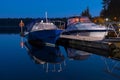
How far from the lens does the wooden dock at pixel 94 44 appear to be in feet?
98.3

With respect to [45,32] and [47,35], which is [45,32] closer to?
[45,32]

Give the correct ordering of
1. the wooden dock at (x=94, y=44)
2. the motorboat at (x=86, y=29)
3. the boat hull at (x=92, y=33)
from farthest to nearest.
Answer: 1. the motorboat at (x=86, y=29)
2. the boat hull at (x=92, y=33)
3. the wooden dock at (x=94, y=44)

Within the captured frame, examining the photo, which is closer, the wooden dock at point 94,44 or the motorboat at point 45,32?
the wooden dock at point 94,44

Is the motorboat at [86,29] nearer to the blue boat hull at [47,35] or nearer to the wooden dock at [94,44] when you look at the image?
the wooden dock at [94,44]

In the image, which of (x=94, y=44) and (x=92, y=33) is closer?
(x=94, y=44)

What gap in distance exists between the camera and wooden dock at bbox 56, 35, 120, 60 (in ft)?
98.3

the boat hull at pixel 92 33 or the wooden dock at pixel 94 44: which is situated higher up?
the boat hull at pixel 92 33

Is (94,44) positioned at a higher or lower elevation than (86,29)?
lower

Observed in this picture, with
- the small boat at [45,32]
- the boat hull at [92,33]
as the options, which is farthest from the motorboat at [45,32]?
the boat hull at [92,33]

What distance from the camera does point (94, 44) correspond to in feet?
119

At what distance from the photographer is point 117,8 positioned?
93.8 m

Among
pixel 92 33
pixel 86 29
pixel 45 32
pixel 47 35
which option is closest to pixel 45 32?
pixel 45 32

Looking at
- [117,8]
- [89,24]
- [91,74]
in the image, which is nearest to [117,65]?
[91,74]

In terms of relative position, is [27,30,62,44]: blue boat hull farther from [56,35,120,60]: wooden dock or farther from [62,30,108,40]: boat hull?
[62,30,108,40]: boat hull
